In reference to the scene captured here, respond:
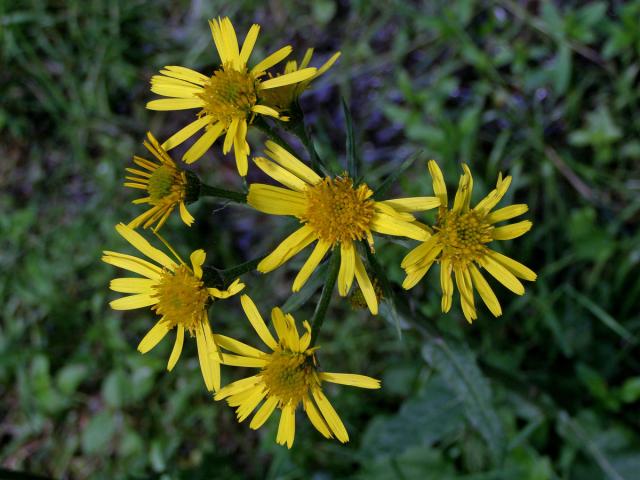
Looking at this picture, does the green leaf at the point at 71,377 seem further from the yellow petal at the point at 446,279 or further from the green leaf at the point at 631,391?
the green leaf at the point at 631,391

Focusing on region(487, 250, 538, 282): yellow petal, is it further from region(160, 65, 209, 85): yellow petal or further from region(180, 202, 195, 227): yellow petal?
region(160, 65, 209, 85): yellow petal

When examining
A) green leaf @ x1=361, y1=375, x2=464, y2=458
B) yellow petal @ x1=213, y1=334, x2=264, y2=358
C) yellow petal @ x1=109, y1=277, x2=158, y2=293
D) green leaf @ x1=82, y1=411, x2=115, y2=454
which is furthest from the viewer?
green leaf @ x1=82, y1=411, x2=115, y2=454

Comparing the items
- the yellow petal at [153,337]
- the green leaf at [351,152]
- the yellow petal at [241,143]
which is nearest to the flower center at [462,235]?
the green leaf at [351,152]

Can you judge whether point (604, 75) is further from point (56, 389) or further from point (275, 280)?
point (56, 389)

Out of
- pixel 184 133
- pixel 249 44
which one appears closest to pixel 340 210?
pixel 184 133

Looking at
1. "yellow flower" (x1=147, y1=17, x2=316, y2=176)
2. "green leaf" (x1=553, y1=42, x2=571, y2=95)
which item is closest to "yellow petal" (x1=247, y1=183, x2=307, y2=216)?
"yellow flower" (x1=147, y1=17, x2=316, y2=176)

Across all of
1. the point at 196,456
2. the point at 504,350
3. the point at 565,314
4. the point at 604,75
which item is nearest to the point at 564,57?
the point at 604,75

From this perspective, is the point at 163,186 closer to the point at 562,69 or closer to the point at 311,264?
the point at 311,264
